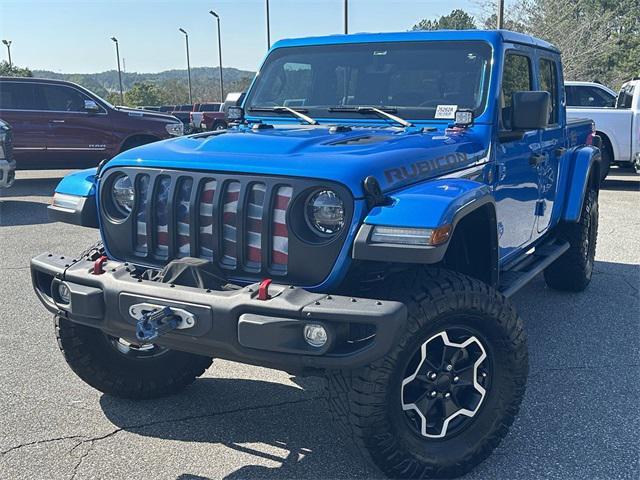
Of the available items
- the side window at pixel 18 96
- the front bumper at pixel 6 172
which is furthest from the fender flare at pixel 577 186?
the side window at pixel 18 96

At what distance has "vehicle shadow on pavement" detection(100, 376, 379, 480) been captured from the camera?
291 centimetres

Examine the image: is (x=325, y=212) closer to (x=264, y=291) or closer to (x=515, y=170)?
(x=264, y=291)

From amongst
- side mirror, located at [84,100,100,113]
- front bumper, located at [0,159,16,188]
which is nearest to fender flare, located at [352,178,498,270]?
front bumper, located at [0,159,16,188]

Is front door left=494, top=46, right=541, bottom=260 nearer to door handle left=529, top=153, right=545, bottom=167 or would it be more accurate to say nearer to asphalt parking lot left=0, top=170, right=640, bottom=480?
door handle left=529, top=153, right=545, bottom=167

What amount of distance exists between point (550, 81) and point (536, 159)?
991mm

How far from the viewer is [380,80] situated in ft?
13.1

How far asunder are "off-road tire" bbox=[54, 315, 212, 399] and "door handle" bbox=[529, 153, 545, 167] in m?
2.40

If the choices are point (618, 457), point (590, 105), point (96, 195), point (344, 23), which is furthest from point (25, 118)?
point (344, 23)

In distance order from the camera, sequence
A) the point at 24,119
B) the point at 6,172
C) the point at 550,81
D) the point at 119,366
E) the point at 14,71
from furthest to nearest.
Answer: the point at 14,71 → the point at 24,119 → the point at 6,172 → the point at 550,81 → the point at 119,366

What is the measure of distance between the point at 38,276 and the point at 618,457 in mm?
2824

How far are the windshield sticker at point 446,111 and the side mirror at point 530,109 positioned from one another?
34 centimetres

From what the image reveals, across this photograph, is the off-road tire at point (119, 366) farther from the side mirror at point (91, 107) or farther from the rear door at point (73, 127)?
the side mirror at point (91, 107)

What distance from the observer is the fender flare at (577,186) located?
509 cm

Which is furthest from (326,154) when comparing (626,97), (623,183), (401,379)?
(623,183)
